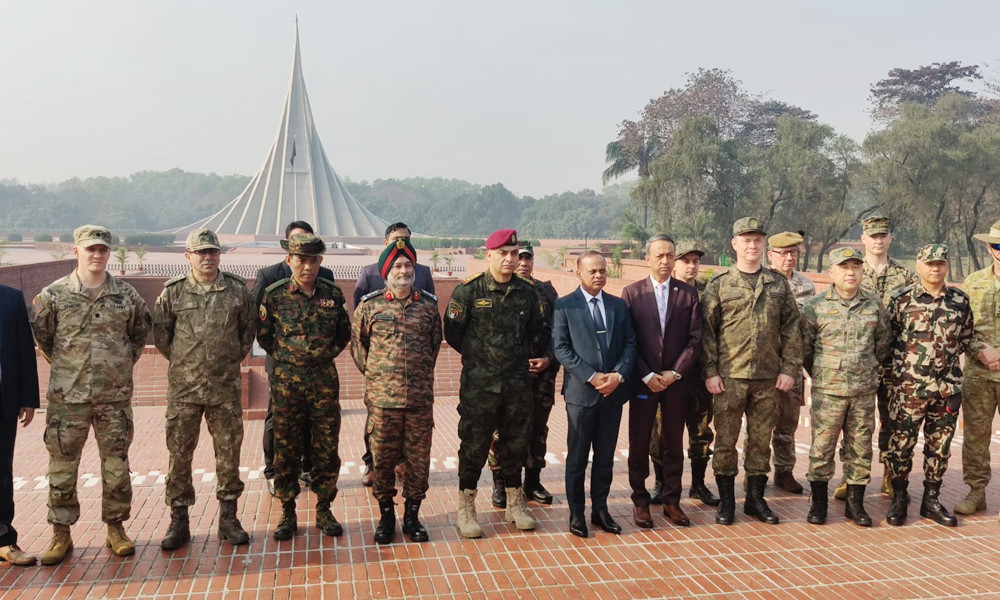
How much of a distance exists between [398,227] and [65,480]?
201 cm

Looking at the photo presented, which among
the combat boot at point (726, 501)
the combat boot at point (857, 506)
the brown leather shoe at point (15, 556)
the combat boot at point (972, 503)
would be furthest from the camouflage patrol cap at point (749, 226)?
the brown leather shoe at point (15, 556)

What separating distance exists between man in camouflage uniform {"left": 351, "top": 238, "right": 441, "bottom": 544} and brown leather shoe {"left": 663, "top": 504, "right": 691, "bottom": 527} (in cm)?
122

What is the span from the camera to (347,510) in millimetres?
3588

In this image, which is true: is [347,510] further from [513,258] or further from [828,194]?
[828,194]

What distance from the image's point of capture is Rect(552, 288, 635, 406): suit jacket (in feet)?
10.7

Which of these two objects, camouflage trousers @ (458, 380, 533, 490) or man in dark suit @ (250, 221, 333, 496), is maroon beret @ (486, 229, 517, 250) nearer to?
camouflage trousers @ (458, 380, 533, 490)

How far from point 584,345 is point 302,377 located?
1.31 m

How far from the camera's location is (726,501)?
3496mm

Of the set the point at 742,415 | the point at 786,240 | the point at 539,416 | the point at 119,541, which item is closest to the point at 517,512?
the point at 539,416

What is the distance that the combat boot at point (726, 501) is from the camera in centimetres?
347

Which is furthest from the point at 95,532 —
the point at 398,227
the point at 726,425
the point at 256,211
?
the point at 256,211

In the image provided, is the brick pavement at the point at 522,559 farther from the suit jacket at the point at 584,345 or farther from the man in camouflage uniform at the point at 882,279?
the suit jacket at the point at 584,345

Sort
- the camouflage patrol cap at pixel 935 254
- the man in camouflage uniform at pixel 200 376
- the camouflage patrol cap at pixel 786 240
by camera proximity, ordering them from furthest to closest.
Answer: the camouflage patrol cap at pixel 786 240 < the camouflage patrol cap at pixel 935 254 < the man in camouflage uniform at pixel 200 376

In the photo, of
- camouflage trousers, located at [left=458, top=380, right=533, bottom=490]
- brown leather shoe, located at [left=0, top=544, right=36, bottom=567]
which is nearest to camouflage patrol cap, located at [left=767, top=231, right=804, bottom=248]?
camouflage trousers, located at [left=458, top=380, right=533, bottom=490]
